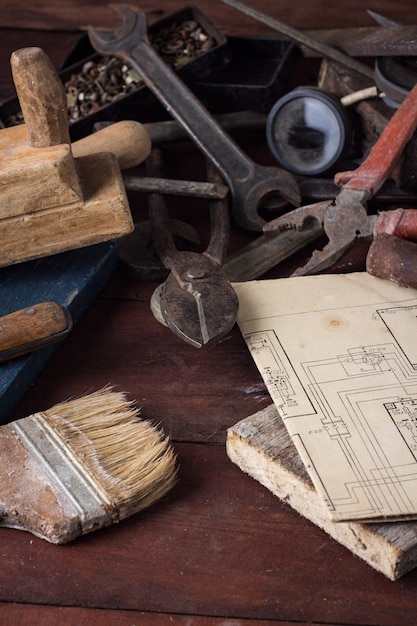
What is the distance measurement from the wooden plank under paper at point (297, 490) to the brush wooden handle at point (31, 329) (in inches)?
11.6

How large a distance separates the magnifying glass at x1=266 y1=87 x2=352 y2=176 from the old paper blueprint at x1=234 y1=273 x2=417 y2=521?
0.37 meters

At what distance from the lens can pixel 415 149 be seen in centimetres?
156

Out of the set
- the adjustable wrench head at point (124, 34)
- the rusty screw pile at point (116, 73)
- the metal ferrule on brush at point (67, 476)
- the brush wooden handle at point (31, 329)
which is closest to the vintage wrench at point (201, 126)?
the adjustable wrench head at point (124, 34)

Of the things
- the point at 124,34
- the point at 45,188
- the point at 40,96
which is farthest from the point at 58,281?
the point at 124,34

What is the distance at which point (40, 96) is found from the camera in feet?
4.26

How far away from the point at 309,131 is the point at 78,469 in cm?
90

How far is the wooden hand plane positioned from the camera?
129cm

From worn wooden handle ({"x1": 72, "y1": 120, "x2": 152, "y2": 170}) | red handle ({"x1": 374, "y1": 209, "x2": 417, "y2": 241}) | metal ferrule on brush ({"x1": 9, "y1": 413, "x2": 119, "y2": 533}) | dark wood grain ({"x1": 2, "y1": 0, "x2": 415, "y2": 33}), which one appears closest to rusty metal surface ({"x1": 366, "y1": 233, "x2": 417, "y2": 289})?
red handle ({"x1": 374, "y1": 209, "x2": 417, "y2": 241})

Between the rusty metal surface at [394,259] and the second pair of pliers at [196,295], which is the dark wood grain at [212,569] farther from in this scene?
the rusty metal surface at [394,259]

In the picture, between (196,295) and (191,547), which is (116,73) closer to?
(196,295)

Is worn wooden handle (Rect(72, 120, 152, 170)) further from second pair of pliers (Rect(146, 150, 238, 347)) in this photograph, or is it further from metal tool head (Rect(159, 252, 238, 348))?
metal tool head (Rect(159, 252, 238, 348))

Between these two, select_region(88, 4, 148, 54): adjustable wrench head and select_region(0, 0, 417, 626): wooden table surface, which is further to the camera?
select_region(88, 4, 148, 54): adjustable wrench head

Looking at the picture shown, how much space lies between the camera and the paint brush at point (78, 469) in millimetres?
1042

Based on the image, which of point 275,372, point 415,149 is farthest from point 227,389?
point 415,149
